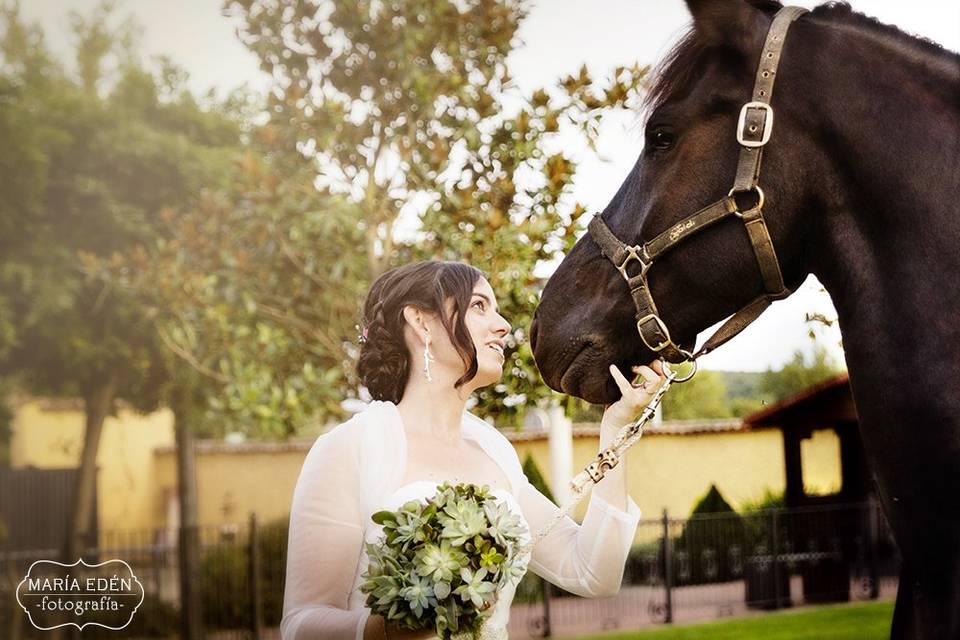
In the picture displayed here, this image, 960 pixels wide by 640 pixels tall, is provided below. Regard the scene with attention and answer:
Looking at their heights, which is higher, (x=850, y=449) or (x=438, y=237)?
(x=438, y=237)

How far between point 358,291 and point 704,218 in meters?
3.69

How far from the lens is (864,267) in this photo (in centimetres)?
121

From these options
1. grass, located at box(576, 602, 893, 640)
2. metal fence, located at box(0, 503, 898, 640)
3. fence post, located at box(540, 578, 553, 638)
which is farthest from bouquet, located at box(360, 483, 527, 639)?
fence post, located at box(540, 578, 553, 638)

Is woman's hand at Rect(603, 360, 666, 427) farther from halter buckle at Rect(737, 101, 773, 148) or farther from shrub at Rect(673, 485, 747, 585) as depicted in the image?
shrub at Rect(673, 485, 747, 585)

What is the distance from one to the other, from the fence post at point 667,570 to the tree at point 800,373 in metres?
1.02

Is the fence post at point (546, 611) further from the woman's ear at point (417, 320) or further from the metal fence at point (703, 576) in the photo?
the woman's ear at point (417, 320)

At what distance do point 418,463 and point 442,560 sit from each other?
17.2 inches

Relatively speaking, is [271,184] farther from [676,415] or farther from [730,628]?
[730,628]

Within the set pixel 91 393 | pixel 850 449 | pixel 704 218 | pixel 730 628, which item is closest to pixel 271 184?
pixel 730 628

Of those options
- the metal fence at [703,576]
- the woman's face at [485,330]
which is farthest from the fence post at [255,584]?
the woman's face at [485,330]

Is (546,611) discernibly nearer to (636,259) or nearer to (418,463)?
(418,463)

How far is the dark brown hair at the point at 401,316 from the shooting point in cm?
198

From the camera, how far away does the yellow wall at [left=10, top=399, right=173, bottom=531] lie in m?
13.5

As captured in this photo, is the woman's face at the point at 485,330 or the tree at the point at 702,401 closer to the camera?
the woman's face at the point at 485,330
